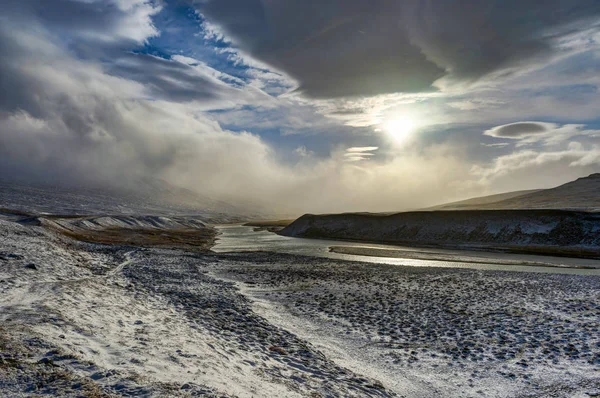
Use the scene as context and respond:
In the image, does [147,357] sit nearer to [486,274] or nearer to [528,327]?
[528,327]

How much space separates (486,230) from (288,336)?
6192cm

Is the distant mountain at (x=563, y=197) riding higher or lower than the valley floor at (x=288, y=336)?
higher

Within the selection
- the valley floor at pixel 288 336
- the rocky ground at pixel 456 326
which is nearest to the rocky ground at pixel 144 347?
the valley floor at pixel 288 336

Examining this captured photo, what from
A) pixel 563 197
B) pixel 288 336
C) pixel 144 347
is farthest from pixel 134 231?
pixel 563 197

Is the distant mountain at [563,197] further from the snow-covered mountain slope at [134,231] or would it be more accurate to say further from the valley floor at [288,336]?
the valley floor at [288,336]

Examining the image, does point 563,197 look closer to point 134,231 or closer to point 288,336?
point 134,231

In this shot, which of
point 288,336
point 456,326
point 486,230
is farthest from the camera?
point 486,230

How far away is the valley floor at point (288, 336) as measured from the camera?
8.65 meters

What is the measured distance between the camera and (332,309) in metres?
19.0

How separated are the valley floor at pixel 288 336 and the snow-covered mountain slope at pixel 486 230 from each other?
3689cm

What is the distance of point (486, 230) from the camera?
6462cm

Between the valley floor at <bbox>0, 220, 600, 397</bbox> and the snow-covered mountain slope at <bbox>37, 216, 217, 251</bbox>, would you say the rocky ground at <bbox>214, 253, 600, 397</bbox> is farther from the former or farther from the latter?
the snow-covered mountain slope at <bbox>37, 216, 217, 251</bbox>

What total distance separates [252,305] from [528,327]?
45.0 ft

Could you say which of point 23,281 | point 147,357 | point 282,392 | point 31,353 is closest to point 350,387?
point 282,392
